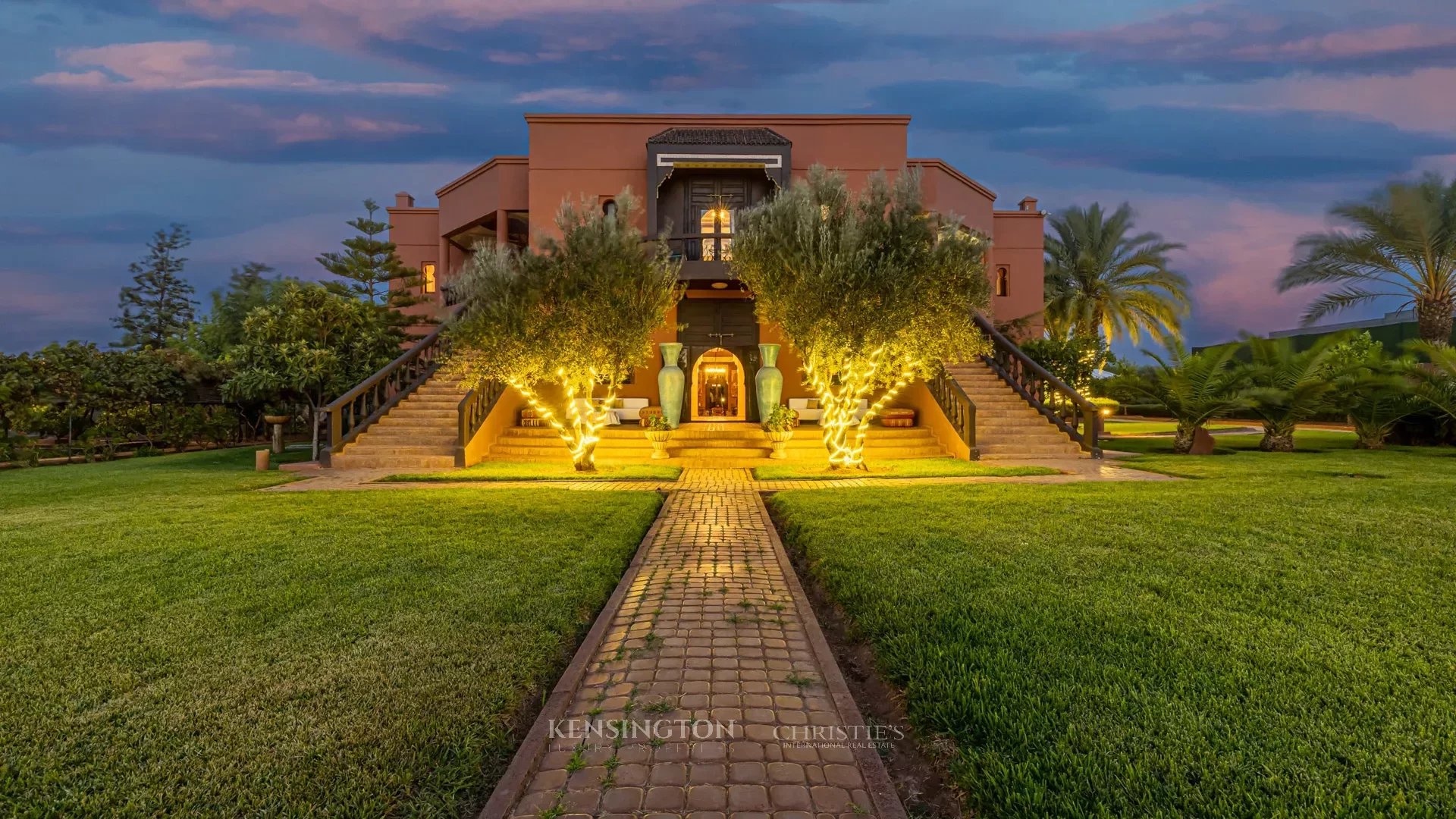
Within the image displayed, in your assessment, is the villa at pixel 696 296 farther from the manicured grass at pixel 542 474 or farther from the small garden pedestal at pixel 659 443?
the manicured grass at pixel 542 474

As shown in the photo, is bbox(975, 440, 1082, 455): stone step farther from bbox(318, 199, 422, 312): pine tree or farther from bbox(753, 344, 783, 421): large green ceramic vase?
bbox(318, 199, 422, 312): pine tree

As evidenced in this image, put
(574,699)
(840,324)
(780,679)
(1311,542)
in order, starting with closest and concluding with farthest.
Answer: (574,699) < (780,679) < (1311,542) < (840,324)

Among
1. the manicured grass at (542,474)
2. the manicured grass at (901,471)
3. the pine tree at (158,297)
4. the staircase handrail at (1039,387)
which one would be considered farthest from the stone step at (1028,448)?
the pine tree at (158,297)

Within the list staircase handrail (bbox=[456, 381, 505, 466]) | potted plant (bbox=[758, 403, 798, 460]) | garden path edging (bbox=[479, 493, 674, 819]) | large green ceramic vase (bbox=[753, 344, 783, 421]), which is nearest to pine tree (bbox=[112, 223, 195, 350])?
staircase handrail (bbox=[456, 381, 505, 466])

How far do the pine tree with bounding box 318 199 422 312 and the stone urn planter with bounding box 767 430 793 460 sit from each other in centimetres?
1216

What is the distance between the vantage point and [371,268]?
61.9 feet

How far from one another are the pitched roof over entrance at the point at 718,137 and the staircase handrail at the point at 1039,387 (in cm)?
708

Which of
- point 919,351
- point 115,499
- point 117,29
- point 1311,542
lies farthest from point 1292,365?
point 117,29

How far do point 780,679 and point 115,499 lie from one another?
9619 millimetres

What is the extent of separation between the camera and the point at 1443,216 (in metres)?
16.0

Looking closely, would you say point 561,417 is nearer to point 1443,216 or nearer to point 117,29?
point 1443,216

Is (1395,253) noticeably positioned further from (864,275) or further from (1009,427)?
(864,275)

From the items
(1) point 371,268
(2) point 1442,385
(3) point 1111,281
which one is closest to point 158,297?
(1) point 371,268

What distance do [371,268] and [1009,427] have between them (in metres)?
18.4
